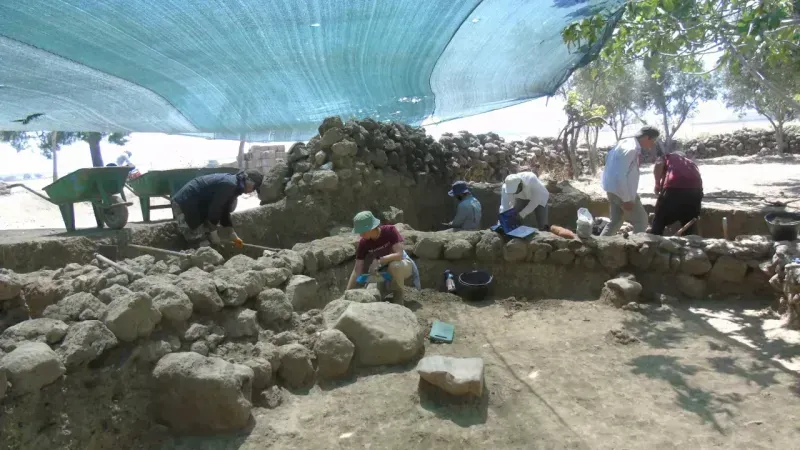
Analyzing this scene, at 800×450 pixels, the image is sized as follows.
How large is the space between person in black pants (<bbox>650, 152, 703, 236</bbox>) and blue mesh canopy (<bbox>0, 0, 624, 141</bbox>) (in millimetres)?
1455

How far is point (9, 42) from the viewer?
11.7 feet

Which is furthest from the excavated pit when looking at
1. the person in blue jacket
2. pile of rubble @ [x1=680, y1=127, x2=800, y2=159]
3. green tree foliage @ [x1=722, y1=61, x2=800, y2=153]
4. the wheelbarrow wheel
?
pile of rubble @ [x1=680, y1=127, x2=800, y2=159]

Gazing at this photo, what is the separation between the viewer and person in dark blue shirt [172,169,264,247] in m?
5.16

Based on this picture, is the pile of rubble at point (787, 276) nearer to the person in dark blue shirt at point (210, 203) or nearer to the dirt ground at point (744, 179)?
the dirt ground at point (744, 179)

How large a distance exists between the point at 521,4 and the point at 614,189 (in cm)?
218

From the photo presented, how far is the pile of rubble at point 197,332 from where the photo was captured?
8.60 feet

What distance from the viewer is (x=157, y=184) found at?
20.4 ft

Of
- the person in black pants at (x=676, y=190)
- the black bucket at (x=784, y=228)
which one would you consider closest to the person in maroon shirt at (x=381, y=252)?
the person in black pants at (x=676, y=190)

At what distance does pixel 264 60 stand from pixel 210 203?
1508 mm

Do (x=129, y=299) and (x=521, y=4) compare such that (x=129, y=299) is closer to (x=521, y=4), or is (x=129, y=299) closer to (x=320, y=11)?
(x=320, y=11)

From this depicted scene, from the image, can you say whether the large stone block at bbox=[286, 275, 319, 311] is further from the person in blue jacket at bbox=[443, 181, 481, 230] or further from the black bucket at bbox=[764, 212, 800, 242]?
the black bucket at bbox=[764, 212, 800, 242]

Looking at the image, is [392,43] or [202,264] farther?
[392,43]

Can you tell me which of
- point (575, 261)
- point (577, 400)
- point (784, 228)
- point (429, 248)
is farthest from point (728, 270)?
point (429, 248)

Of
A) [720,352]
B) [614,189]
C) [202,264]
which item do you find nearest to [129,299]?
[202,264]
